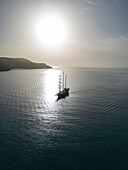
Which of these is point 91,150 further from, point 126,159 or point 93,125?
point 93,125

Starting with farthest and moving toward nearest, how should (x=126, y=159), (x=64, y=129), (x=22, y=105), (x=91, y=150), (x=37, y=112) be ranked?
(x=22, y=105)
(x=37, y=112)
(x=64, y=129)
(x=91, y=150)
(x=126, y=159)

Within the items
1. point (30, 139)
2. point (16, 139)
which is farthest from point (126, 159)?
point (16, 139)

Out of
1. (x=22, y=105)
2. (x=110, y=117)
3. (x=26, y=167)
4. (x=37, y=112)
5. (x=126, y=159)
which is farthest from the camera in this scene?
(x=22, y=105)

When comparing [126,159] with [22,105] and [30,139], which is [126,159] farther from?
[22,105]

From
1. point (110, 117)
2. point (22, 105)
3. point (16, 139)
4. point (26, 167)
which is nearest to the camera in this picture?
point (26, 167)

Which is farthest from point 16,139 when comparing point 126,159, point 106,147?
point 126,159

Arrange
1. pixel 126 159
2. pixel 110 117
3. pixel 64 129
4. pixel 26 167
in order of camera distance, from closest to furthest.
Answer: pixel 26 167 → pixel 126 159 → pixel 64 129 → pixel 110 117

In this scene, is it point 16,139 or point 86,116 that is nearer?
point 16,139

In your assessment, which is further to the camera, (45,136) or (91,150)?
(45,136)
